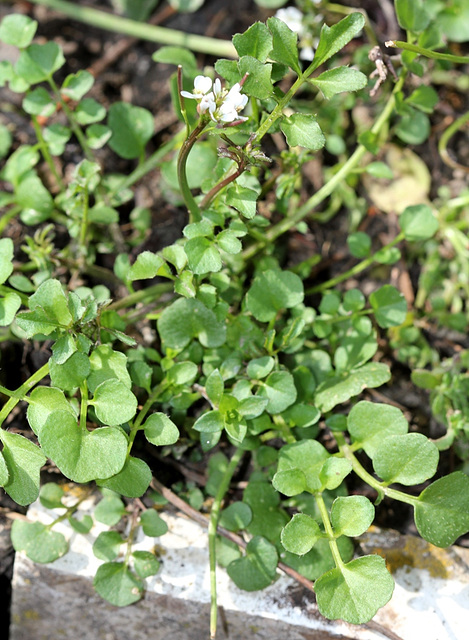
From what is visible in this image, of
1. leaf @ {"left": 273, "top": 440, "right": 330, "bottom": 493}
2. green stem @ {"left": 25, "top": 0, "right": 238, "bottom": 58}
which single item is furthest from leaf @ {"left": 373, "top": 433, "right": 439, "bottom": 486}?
green stem @ {"left": 25, "top": 0, "right": 238, "bottom": 58}

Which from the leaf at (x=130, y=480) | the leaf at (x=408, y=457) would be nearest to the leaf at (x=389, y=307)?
the leaf at (x=408, y=457)

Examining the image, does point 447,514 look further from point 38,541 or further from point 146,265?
point 38,541

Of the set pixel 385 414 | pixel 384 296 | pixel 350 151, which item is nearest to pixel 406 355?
pixel 384 296

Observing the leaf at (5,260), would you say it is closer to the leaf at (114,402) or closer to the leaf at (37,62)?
the leaf at (114,402)

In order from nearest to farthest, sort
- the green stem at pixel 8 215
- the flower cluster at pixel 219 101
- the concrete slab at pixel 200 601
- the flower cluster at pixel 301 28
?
the flower cluster at pixel 219 101
the concrete slab at pixel 200 601
the green stem at pixel 8 215
the flower cluster at pixel 301 28

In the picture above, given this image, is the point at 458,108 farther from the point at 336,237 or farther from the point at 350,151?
the point at 336,237

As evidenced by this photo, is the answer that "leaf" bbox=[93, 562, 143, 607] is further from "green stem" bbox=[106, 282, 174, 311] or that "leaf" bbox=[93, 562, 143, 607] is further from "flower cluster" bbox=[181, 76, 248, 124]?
"flower cluster" bbox=[181, 76, 248, 124]
